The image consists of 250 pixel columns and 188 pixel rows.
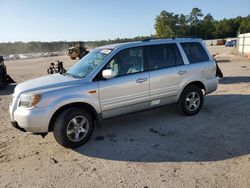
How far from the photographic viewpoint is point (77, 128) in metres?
5.23

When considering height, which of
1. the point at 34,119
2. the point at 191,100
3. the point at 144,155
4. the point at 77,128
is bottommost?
the point at 144,155

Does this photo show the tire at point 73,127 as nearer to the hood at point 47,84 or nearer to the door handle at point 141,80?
the hood at point 47,84

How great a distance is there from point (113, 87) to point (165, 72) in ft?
4.48

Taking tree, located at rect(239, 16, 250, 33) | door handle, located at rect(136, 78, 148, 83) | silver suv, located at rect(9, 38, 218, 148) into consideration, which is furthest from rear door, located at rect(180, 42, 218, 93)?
tree, located at rect(239, 16, 250, 33)

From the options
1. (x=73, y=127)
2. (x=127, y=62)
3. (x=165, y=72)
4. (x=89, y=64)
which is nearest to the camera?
(x=73, y=127)

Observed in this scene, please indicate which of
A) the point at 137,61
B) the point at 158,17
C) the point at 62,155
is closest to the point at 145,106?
the point at 137,61

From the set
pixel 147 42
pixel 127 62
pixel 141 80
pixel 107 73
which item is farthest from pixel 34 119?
pixel 147 42

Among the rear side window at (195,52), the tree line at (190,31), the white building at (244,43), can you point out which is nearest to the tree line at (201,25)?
the tree line at (190,31)

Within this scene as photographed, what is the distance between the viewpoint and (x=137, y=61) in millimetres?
5930

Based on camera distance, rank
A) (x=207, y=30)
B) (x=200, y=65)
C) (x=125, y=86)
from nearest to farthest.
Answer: (x=125, y=86) → (x=200, y=65) → (x=207, y=30)

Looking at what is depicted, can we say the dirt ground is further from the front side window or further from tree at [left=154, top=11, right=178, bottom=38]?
tree at [left=154, top=11, right=178, bottom=38]

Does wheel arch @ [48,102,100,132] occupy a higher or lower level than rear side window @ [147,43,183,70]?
lower

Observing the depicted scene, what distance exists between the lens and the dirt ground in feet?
13.2

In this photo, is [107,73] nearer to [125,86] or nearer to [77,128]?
[125,86]
